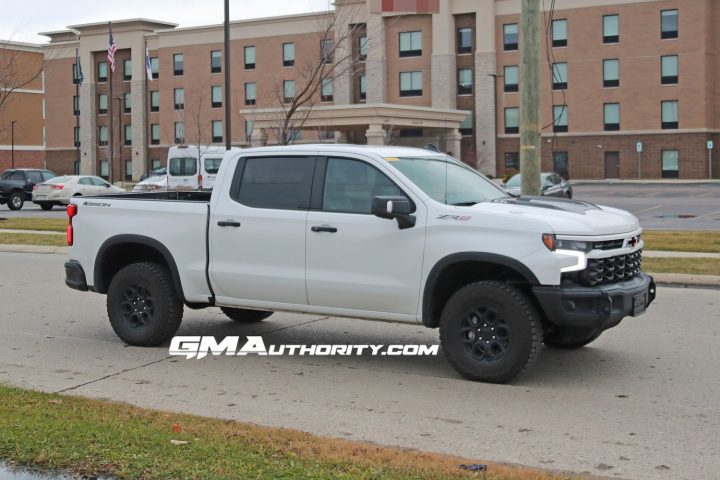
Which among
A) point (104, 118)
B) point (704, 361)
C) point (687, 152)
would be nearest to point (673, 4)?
point (687, 152)

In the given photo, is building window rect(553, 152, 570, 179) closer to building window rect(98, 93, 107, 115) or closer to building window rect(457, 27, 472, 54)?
building window rect(457, 27, 472, 54)

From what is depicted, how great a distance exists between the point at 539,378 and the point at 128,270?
402 cm

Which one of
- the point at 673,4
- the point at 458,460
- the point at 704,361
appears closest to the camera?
the point at 458,460

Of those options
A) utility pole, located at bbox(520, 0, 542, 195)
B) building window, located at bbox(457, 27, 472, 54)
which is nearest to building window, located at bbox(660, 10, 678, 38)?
building window, located at bbox(457, 27, 472, 54)

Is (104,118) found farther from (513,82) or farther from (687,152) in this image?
(687,152)

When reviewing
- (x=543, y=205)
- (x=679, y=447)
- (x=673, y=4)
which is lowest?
(x=679, y=447)

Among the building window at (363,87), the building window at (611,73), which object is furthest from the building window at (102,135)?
the building window at (611,73)

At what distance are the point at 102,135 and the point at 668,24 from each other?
48304mm

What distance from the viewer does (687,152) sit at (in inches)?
2494

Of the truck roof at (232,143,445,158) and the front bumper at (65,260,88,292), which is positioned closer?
the truck roof at (232,143,445,158)

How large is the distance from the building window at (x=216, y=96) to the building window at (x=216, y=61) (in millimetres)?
1390

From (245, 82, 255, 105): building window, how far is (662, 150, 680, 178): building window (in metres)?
31.0

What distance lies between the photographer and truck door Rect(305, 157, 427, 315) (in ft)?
26.2

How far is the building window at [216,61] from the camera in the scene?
77.6 metres
